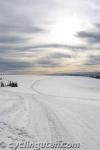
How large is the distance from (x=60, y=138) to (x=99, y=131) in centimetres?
161

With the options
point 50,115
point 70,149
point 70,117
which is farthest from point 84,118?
point 70,149

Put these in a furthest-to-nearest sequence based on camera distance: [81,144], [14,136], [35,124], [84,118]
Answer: [84,118]
[35,124]
[14,136]
[81,144]

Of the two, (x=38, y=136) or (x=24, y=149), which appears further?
(x=38, y=136)

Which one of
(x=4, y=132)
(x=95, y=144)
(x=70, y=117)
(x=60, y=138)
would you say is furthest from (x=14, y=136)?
(x=70, y=117)

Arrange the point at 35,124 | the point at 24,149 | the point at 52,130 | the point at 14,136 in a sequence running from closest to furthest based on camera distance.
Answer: the point at 24,149 → the point at 14,136 → the point at 52,130 → the point at 35,124

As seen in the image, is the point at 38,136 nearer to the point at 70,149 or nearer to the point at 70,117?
the point at 70,149

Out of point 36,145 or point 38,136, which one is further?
point 38,136

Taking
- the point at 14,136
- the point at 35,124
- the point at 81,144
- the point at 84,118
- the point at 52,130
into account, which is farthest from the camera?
the point at 84,118

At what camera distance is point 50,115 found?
32.7 feet

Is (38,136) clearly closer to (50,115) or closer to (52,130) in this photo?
(52,130)

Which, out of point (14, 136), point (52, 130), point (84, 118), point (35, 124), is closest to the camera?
point (14, 136)

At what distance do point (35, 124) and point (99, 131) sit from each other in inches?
89.7

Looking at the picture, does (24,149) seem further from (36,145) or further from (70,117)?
(70,117)

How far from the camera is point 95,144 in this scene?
6.33 metres
